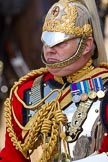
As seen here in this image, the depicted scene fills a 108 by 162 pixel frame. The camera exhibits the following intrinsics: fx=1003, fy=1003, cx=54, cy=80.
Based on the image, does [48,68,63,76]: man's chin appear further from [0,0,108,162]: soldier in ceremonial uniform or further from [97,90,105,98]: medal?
[97,90,105,98]: medal

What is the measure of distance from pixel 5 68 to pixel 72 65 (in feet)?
17.6

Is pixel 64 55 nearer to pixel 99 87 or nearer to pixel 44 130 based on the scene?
pixel 99 87

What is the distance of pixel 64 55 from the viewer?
15.8 feet

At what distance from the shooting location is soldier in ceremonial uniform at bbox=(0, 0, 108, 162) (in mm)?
4734

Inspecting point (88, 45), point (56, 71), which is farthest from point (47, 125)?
point (88, 45)

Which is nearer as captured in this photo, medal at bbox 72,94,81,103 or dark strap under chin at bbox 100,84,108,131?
dark strap under chin at bbox 100,84,108,131

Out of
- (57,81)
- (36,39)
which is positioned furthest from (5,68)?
(57,81)

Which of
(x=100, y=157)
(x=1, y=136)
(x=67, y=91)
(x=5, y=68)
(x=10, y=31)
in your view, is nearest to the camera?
(x=100, y=157)

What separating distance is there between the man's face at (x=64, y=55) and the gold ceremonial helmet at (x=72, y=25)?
2 centimetres

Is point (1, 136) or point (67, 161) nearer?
point (67, 161)

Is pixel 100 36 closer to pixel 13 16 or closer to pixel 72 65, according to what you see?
pixel 72 65

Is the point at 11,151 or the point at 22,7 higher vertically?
the point at 22,7

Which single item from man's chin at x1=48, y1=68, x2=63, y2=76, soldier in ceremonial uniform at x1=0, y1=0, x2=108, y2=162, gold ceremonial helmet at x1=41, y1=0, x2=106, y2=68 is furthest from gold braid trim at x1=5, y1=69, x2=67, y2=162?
gold ceremonial helmet at x1=41, y1=0, x2=106, y2=68

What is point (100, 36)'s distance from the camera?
16.2 ft
